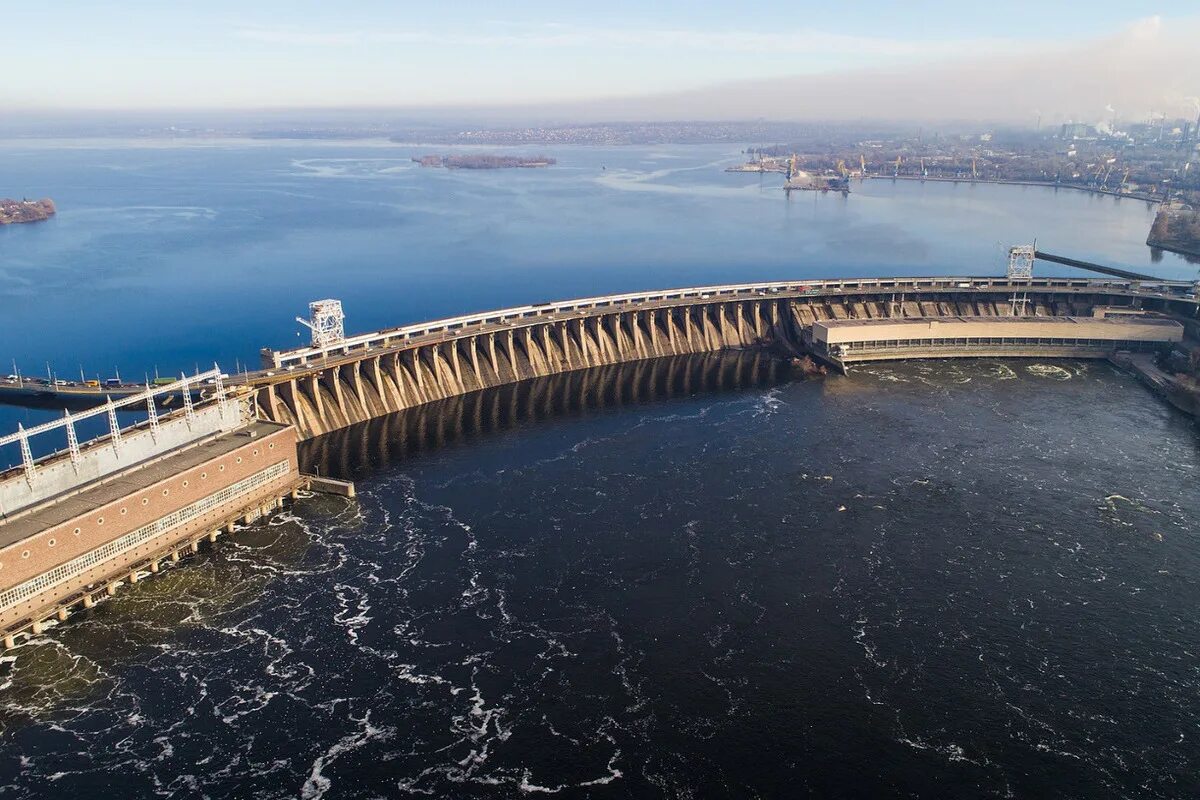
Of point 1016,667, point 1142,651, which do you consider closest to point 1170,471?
point 1142,651

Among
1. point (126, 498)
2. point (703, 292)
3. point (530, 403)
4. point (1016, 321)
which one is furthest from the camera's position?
point (703, 292)

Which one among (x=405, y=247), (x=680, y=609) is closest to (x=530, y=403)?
(x=680, y=609)

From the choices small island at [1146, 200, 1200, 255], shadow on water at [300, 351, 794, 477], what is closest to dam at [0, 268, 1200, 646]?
shadow on water at [300, 351, 794, 477]

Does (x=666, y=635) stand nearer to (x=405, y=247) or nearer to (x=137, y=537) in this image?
(x=137, y=537)

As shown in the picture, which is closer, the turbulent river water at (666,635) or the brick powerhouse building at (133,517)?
the turbulent river water at (666,635)

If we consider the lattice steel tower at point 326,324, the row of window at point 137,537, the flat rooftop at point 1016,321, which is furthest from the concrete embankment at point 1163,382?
the row of window at point 137,537

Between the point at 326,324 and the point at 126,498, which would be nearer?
the point at 126,498

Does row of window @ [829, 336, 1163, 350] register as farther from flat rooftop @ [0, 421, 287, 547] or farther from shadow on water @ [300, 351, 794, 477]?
flat rooftop @ [0, 421, 287, 547]

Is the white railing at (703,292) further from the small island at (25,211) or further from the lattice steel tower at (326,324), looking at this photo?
the small island at (25,211)
